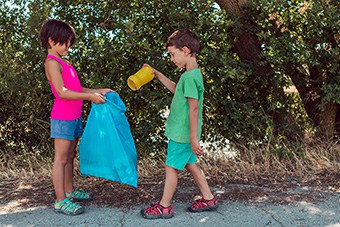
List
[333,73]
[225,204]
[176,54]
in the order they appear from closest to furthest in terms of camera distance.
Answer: [176,54], [225,204], [333,73]

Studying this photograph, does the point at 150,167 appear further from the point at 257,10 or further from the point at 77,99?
the point at 257,10

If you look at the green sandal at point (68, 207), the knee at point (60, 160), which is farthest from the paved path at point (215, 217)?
the knee at point (60, 160)

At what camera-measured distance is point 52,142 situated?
5762 mm

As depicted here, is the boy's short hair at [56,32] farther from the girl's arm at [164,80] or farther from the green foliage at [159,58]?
the green foliage at [159,58]

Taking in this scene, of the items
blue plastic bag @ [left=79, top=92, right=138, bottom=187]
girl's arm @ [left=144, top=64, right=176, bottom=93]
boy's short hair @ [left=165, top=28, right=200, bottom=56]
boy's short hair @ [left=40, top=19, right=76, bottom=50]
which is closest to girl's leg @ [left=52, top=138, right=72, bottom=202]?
blue plastic bag @ [left=79, top=92, right=138, bottom=187]

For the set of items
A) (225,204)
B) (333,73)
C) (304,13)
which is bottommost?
(225,204)

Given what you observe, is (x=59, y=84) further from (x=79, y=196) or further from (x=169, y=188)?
(x=169, y=188)

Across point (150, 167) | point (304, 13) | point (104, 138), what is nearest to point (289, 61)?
point (304, 13)

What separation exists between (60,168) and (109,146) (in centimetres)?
42

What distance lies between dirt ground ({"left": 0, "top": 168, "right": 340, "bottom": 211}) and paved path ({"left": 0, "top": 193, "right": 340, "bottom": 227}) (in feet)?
0.47

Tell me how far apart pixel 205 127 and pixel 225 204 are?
1.51m

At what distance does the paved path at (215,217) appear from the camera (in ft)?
12.0

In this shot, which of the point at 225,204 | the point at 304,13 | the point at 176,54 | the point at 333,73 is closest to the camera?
the point at 176,54

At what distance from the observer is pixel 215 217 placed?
378 cm
